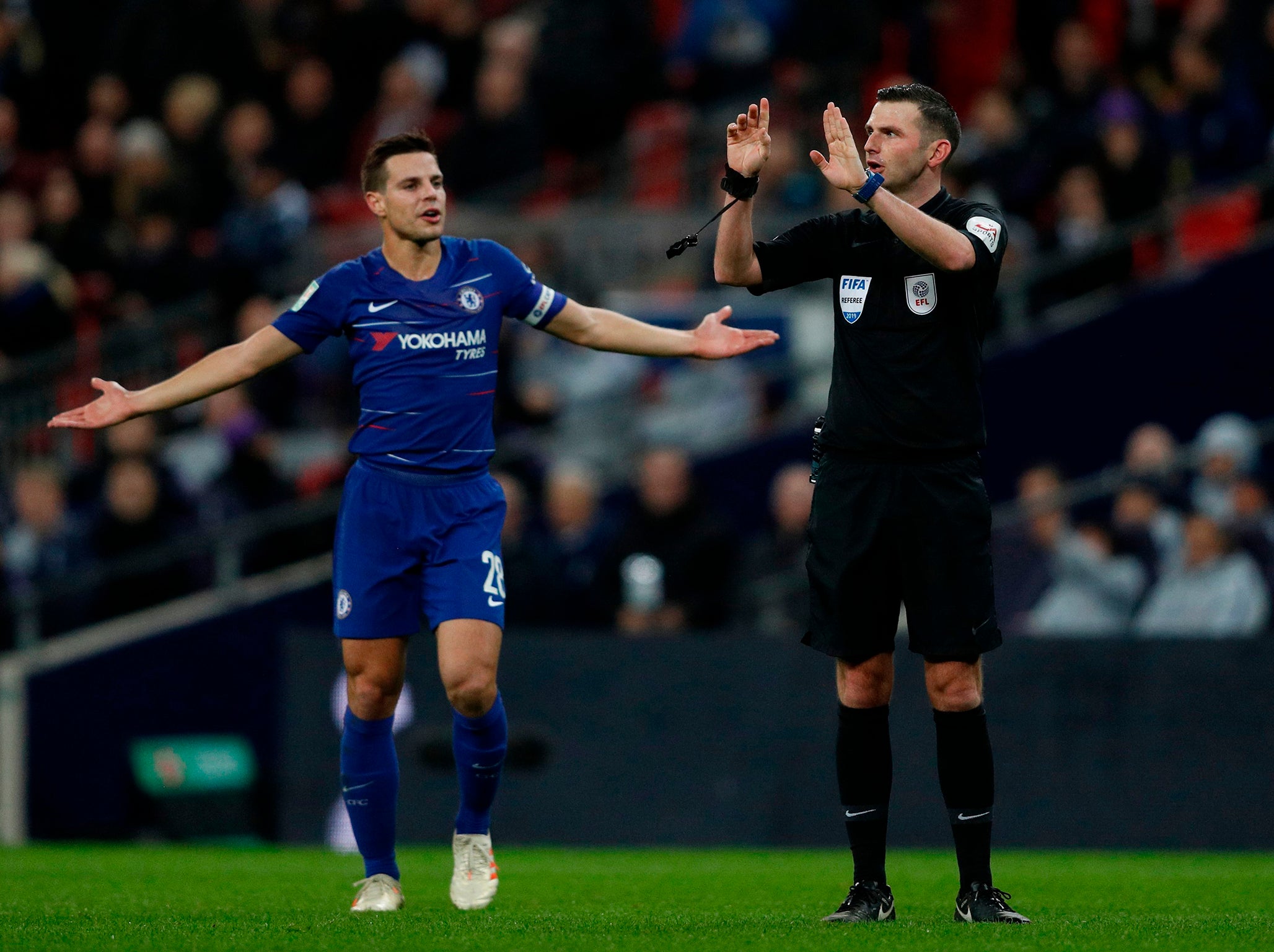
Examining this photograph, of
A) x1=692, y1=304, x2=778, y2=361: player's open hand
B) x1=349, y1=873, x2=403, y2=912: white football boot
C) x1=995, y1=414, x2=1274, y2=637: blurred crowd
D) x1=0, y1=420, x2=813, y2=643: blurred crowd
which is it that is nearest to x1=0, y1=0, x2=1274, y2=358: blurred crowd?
x1=0, y1=420, x2=813, y2=643: blurred crowd

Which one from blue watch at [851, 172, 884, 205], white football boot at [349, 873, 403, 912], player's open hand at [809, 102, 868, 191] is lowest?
white football boot at [349, 873, 403, 912]

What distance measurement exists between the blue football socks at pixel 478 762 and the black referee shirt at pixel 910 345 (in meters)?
1.53

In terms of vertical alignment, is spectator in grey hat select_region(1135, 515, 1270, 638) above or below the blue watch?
below

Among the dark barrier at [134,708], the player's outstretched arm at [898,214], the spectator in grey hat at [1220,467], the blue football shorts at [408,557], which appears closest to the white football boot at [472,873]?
the blue football shorts at [408,557]

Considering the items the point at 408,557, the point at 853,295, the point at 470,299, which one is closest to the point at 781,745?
the point at 408,557

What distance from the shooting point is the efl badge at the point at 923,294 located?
6305 millimetres

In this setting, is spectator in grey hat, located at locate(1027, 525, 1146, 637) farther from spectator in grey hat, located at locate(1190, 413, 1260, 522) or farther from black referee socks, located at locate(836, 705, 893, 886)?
black referee socks, located at locate(836, 705, 893, 886)

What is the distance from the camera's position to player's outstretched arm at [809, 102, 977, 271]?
19.5 feet

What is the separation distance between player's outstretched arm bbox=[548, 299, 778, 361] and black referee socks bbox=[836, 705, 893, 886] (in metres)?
1.32

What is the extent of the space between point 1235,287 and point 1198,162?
959mm

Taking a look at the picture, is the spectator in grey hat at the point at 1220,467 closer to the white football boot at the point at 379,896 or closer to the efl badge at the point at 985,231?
the efl badge at the point at 985,231

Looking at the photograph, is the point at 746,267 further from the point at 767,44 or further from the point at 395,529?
the point at 767,44

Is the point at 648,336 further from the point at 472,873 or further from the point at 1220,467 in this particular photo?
the point at 1220,467

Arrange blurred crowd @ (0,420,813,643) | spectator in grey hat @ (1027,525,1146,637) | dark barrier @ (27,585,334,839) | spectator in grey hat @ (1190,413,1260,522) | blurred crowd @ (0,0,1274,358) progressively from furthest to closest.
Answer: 1. blurred crowd @ (0,0,1274,358)
2. dark barrier @ (27,585,334,839)
3. blurred crowd @ (0,420,813,643)
4. spectator in grey hat @ (1190,413,1260,522)
5. spectator in grey hat @ (1027,525,1146,637)
